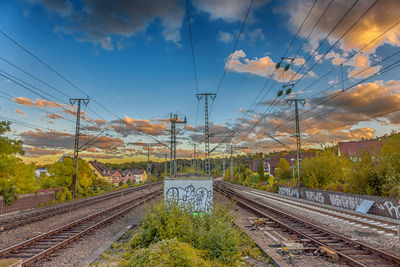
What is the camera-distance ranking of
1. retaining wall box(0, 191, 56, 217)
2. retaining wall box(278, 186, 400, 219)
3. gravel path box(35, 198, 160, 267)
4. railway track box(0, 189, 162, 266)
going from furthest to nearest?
retaining wall box(0, 191, 56, 217), retaining wall box(278, 186, 400, 219), railway track box(0, 189, 162, 266), gravel path box(35, 198, 160, 267)

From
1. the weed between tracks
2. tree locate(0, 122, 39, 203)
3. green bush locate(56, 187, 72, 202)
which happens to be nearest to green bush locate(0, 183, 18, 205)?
tree locate(0, 122, 39, 203)

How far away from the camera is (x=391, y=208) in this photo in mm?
17812

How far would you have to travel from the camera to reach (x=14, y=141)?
22969mm

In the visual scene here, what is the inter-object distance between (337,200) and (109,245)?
21.9 m

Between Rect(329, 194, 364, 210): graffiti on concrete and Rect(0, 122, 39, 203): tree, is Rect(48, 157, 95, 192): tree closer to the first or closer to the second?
Rect(0, 122, 39, 203): tree

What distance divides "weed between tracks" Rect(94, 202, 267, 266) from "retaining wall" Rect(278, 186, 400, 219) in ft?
42.0

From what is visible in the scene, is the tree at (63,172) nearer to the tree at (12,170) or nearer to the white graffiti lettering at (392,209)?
the tree at (12,170)

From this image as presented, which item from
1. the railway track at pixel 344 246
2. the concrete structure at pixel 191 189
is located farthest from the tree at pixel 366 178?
the concrete structure at pixel 191 189

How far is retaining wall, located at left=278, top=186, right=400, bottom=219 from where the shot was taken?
1770 centimetres

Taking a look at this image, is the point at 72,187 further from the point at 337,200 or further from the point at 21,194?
the point at 337,200

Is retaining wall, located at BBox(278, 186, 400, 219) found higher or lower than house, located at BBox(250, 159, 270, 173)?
lower

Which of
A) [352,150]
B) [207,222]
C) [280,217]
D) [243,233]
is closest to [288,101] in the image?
[280,217]

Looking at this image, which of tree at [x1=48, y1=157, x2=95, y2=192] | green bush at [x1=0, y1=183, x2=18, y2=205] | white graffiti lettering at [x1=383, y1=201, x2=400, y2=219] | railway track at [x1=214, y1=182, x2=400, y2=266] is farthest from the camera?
tree at [x1=48, y1=157, x2=95, y2=192]

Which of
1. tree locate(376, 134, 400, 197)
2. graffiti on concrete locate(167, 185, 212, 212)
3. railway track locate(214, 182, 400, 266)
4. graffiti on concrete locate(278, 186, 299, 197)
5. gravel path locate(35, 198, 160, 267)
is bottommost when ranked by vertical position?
graffiti on concrete locate(278, 186, 299, 197)
